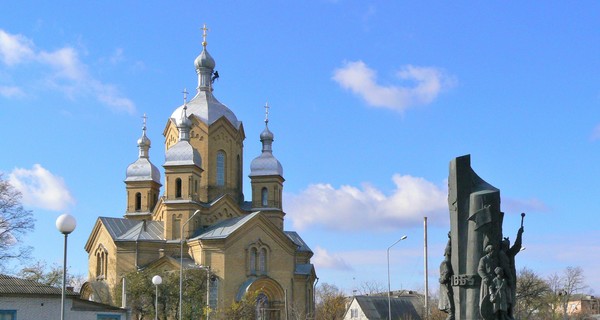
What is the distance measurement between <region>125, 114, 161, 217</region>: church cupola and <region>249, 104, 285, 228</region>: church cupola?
7.85 m

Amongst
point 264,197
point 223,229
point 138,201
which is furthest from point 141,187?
point 223,229

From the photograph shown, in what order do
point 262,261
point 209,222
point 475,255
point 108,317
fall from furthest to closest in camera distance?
1. point 209,222
2. point 262,261
3. point 108,317
4. point 475,255

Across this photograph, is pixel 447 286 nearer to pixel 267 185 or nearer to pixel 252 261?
pixel 252 261

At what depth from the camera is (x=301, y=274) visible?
63844 mm

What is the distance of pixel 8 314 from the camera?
1220 inches

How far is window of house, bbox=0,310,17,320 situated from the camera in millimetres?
30797

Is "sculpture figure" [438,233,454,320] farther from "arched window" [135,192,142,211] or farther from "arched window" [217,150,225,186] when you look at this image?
"arched window" [135,192,142,211]

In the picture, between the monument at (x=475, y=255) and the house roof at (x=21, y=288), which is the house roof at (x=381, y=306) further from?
the monument at (x=475, y=255)

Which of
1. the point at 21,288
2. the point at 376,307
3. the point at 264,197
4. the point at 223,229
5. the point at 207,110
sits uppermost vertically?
the point at 207,110

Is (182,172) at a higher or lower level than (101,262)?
higher

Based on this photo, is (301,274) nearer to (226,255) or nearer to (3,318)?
(226,255)

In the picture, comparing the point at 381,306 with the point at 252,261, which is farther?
the point at 381,306

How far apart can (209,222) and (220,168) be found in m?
5.53

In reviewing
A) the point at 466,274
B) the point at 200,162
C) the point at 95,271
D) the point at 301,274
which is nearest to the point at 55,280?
the point at 95,271
